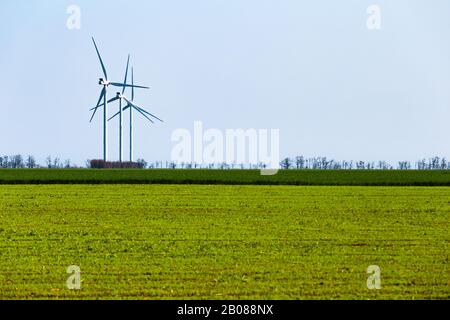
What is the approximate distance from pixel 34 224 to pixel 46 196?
16.3 metres

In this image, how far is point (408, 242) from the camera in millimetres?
19844

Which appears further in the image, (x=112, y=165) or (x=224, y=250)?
(x=112, y=165)

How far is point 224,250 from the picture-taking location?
17688 mm

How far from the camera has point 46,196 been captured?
40.4 metres

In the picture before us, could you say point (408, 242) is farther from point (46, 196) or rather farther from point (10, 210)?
point (46, 196)

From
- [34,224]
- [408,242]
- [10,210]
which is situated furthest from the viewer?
[10,210]

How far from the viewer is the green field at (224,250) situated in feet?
42.0

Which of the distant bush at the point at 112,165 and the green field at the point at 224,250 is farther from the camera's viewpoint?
the distant bush at the point at 112,165

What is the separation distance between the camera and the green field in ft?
42.0

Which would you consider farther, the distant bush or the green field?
the distant bush

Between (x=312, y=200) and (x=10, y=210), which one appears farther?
(x=312, y=200)
